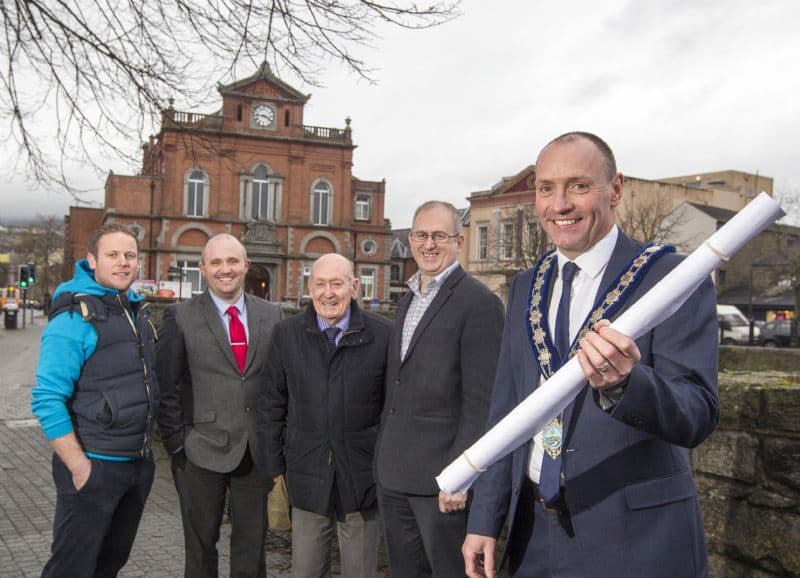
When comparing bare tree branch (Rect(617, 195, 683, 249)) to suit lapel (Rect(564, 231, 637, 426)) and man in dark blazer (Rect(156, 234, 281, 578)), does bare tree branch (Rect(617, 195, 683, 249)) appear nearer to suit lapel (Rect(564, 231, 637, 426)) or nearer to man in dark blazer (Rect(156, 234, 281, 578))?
man in dark blazer (Rect(156, 234, 281, 578))

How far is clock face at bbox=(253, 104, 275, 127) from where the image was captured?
153 feet

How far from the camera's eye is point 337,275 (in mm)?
3971

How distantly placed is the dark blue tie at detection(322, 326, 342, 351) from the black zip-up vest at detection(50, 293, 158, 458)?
946mm

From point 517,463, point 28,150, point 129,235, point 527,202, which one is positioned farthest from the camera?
point 527,202

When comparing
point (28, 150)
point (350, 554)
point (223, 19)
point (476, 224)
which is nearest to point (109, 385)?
point (350, 554)

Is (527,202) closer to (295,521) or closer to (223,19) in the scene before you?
(223,19)

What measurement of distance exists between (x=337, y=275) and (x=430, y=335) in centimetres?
70

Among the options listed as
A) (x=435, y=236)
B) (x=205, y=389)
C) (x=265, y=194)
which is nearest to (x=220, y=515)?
(x=205, y=389)

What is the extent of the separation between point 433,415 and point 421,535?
1.90 ft

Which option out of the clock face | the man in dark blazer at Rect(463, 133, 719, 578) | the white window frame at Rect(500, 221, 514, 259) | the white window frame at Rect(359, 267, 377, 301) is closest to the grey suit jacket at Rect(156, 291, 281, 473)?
the man in dark blazer at Rect(463, 133, 719, 578)

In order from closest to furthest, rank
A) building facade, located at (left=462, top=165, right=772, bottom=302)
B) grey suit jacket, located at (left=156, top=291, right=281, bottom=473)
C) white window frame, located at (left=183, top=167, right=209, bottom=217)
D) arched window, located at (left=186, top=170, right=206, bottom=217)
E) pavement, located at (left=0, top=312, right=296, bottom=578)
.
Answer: grey suit jacket, located at (left=156, top=291, right=281, bottom=473), pavement, located at (left=0, top=312, right=296, bottom=578), building facade, located at (left=462, top=165, right=772, bottom=302), white window frame, located at (left=183, top=167, right=209, bottom=217), arched window, located at (left=186, top=170, right=206, bottom=217)

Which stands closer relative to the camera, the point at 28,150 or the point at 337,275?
the point at 337,275

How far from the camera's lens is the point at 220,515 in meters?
4.24

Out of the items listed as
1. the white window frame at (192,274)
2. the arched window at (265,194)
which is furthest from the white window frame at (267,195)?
the white window frame at (192,274)
